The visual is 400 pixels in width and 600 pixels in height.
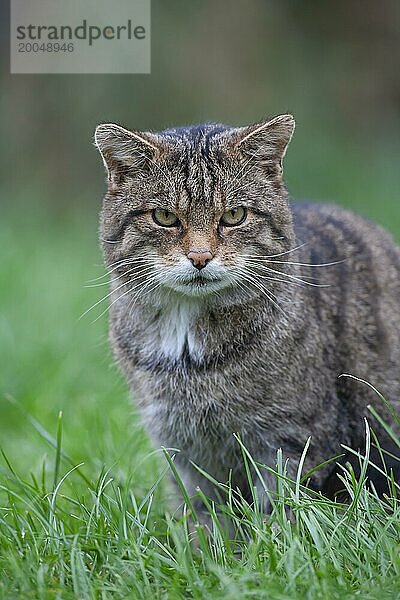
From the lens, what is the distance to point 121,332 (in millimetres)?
4027

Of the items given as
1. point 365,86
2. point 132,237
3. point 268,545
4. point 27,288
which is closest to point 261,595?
point 268,545

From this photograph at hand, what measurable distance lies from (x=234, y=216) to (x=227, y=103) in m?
7.93

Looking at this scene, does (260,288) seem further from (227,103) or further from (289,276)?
(227,103)

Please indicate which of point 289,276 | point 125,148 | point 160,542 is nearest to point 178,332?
point 289,276

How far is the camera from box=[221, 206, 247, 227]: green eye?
3.68 meters

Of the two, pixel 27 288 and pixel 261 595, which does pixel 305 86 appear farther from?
pixel 261 595

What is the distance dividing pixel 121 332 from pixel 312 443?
91 centimetres

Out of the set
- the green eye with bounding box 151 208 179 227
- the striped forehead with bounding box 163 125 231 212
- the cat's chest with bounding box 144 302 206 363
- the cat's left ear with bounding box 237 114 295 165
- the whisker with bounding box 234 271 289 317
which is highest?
the cat's left ear with bounding box 237 114 295 165

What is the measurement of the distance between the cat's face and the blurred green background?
4.34 m

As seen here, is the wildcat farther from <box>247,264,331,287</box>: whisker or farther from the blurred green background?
the blurred green background

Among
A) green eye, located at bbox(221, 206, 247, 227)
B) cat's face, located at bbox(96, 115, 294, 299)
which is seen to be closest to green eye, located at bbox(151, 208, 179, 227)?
cat's face, located at bbox(96, 115, 294, 299)

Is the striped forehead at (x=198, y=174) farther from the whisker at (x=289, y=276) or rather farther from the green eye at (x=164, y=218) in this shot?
the whisker at (x=289, y=276)

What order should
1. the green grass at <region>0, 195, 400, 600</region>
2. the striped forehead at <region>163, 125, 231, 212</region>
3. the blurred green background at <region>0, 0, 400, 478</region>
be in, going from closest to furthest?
the green grass at <region>0, 195, 400, 600</region> → the striped forehead at <region>163, 125, 231, 212</region> → the blurred green background at <region>0, 0, 400, 478</region>

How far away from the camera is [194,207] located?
3.64m
